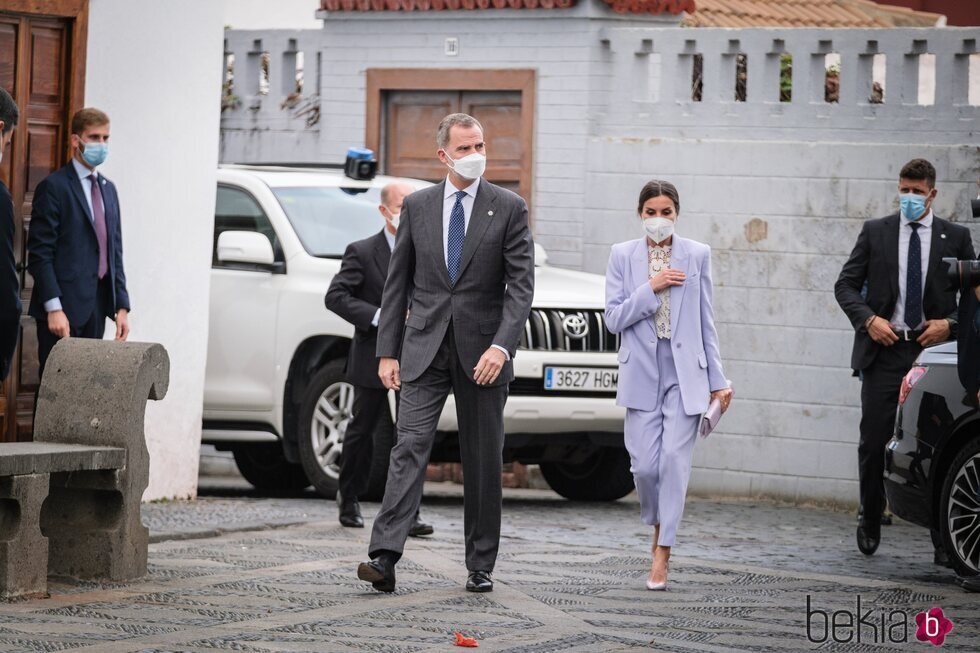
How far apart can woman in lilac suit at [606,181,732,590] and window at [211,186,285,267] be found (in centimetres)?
449

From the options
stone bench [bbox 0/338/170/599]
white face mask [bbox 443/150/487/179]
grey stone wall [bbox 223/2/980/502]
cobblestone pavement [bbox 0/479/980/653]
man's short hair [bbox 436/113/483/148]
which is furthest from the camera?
grey stone wall [bbox 223/2/980/502]

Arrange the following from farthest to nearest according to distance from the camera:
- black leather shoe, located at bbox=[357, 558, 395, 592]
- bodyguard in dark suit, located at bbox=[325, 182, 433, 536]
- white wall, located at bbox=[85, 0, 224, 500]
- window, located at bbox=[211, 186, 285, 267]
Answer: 1. window, located at bbox=[211, 186, 285, 267]
2. white wall, located at bbox=[85, 0, 224, 500]
3. bodyguard in dark suit, located at bbox=[325, 182, 433, 536]
4. black leather shoe, located at bbox=[357, 558, 395, 592]

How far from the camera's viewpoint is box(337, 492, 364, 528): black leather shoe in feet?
35.8

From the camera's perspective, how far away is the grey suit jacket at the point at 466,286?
8484 mm

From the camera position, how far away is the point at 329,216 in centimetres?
1334

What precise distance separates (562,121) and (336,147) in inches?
85.5

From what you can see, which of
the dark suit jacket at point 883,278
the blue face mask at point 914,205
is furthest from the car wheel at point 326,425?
the blue face mask at point 914,205

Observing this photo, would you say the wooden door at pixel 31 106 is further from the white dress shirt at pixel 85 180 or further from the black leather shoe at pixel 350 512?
the black leather shoe at pixel 350 512

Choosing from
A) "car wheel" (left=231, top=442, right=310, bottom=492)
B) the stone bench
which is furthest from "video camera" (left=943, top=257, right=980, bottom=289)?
"car wheel" (left=231, top=442, right=310, bottom=492)

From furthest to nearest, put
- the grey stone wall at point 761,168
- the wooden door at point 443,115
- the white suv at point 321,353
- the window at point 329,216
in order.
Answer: the wooden door at point 443,115 → the grey stone wall at point 761,168 → the window at point 329,216 → the white suv at point 321,353

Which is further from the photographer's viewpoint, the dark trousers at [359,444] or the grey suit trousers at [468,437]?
the dark trousers at [359,444]

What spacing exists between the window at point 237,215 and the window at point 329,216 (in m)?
0.16

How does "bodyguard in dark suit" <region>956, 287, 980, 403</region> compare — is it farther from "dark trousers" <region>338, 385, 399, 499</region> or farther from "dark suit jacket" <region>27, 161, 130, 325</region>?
"dark suit jacket" <region>27, 161, 130, 325</region>

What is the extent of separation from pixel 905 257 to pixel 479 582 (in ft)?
11.9
